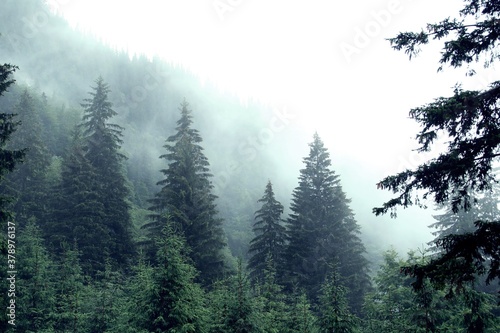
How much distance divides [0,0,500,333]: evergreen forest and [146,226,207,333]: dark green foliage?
0.06m

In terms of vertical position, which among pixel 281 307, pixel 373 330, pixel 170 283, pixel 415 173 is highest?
pixel 415 173

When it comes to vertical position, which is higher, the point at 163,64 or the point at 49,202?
the point at 163,64

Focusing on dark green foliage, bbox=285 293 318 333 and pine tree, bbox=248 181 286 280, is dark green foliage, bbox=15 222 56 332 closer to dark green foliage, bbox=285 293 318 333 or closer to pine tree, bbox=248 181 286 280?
dark green foliage, bbox=285 293 318 333

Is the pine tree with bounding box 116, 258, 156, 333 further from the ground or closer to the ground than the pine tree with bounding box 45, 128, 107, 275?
closer to the ground

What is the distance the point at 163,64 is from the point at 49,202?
120766 millimetres

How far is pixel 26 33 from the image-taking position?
121 metres

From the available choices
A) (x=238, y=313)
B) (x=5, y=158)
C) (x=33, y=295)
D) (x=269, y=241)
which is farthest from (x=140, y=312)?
(x=269, y=241)

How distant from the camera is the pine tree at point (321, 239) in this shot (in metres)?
29.7

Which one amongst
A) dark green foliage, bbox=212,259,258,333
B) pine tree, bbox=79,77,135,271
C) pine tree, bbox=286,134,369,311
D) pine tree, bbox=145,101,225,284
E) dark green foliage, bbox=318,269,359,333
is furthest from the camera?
pine tree, bbox=286,134,369,311

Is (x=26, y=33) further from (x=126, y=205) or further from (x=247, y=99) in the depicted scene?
(x=126, y=205)

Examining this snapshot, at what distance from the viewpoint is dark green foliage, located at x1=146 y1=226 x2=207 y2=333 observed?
1334cm

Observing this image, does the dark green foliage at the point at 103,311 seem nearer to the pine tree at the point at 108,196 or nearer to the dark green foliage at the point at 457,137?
the pine tree at the point at 108,196

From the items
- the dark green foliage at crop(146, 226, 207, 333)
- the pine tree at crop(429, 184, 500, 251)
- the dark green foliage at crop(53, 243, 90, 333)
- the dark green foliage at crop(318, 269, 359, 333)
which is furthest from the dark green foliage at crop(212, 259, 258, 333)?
the pine tree at crop(429, 184, 500, 251)

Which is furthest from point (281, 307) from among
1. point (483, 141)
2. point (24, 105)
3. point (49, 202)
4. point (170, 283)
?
point (24, 105)
